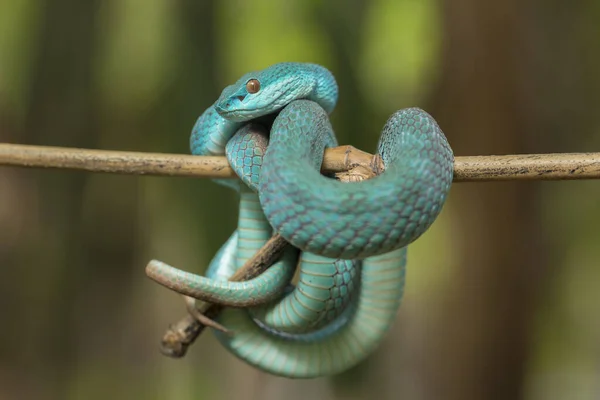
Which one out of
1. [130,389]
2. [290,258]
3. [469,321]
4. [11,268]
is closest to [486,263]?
[469,321]

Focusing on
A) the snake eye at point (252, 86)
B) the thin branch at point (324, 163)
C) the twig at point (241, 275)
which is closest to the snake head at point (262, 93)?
the snake eye at point (252, 86)

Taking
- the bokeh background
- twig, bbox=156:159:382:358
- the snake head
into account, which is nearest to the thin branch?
twig, bbox=156:159:382:358

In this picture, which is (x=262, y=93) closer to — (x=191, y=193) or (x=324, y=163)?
(x=324, y=163)

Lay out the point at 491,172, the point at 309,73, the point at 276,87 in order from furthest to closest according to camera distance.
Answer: the point at 309,73
the point at 276,87
the point at 491,172

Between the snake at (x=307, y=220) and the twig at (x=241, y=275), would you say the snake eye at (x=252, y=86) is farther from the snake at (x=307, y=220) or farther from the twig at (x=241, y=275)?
the twig at (x=241, y=275)

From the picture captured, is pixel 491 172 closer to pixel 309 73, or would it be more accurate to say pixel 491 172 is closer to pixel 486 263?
pixel 309 73

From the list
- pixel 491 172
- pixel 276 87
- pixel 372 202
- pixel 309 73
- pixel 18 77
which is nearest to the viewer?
pixel 372 202

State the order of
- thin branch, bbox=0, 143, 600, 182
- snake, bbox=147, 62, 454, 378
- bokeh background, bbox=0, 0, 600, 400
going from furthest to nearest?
bokeh background, bbox=0, 0, 600, 400 → thin branch, bbox=0, 143, 600, 182 → snake, bbox=147, 62, 454, 378

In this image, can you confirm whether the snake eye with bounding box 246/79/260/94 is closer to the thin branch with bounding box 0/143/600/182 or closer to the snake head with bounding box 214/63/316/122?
the snake head with bounding box 214/63/316/122
